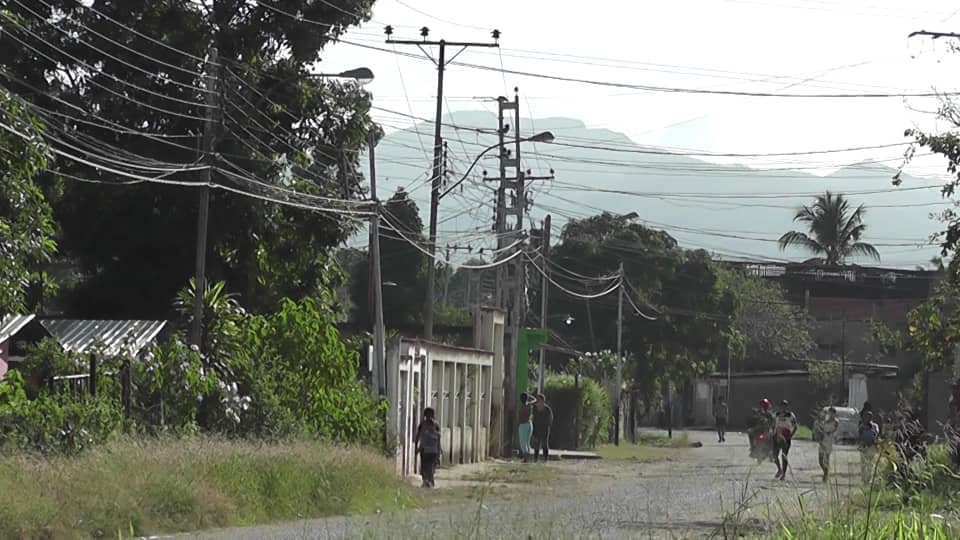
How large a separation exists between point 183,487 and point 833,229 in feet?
266

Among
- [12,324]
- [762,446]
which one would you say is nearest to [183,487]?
[12,324]

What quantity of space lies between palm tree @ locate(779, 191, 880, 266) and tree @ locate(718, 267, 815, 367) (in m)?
3.21

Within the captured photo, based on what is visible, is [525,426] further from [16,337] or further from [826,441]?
[826,441]

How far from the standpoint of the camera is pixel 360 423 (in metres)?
31.9

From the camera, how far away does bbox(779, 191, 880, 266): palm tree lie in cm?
9731

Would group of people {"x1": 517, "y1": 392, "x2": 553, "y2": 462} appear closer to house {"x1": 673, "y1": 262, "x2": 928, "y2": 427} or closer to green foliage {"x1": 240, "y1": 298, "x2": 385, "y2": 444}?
green foliage {"x1": 240, "y1": 298, "x2": 385, "y2": 444}

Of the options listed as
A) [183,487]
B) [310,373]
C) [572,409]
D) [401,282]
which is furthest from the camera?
[401,282]

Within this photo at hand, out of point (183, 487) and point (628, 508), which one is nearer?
point (628, 508)

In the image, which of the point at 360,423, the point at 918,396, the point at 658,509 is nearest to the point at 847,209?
the point at 918,396

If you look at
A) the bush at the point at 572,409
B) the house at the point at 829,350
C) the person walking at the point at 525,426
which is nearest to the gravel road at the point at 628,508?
the person walking at the point at 525,426

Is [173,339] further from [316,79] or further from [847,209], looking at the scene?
[847,209]

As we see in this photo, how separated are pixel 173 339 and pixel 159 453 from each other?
7.46 meters

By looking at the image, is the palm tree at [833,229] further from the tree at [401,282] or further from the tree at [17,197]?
the tree at [17,197]

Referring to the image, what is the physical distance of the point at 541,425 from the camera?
44.7 m
